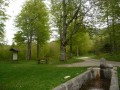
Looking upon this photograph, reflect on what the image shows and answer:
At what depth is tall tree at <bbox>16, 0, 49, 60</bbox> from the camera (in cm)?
4506

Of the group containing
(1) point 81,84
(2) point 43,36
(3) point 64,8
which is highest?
(3) point 64,8

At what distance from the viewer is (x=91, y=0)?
99.9ft

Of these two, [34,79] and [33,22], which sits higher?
[33,22]

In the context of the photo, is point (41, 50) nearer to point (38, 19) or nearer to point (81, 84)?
point (38, 19)

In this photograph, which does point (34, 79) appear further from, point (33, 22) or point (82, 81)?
point (33, 22)

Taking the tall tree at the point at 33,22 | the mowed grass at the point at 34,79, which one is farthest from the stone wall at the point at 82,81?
the tall tree at the point at 33,22

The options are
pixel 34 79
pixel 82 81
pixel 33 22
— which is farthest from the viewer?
pixel 33 22

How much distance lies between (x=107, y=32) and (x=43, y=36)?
44.5 ft

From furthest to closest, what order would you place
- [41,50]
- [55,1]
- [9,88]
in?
[41,50], [55,1], [9,88]

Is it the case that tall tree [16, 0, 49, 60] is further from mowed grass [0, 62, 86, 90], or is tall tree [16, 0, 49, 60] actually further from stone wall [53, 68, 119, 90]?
stone wall [53, 68, 119, 90]

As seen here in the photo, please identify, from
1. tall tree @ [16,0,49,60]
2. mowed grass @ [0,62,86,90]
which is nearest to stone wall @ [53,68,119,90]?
mowed grass @ [0,62,86,90]

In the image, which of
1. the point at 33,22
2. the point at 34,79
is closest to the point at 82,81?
the point at 34,79

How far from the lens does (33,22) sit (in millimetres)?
45531

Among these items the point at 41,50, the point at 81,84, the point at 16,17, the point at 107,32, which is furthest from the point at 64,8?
the point at 41,50
